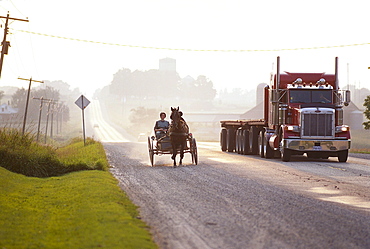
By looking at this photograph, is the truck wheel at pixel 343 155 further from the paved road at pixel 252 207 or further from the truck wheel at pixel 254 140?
the truck wheel at pixel 254 140

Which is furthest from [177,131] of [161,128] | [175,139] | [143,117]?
[143,117]

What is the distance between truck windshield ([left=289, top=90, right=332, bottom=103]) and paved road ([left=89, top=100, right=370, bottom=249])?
6.14 metres

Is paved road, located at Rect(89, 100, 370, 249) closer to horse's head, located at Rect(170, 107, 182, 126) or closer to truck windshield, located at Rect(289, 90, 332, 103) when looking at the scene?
horse's head, located at Rect(170, 107, 182, 126)

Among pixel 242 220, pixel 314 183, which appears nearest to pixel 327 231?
pixel 242 220

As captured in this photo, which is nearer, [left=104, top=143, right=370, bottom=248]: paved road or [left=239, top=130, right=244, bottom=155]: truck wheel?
[left=104, top=143, right=370, bottom=248]: paved road

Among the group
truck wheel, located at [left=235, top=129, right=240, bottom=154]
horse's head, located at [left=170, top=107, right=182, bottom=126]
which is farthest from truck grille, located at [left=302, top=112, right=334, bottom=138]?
truck wheel, located at [left=235, top=129, right=240, bottom=154]

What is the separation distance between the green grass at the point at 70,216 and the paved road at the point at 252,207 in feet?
1.40

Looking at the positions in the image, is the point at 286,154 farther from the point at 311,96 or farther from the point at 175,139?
the point at 175,139

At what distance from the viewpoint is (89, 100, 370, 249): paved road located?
8.81 metres

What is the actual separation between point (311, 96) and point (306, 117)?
1.35m

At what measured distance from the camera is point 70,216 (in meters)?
10.5

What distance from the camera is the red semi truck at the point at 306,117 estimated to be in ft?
84.8

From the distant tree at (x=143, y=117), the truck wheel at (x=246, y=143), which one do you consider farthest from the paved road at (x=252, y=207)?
the distant tree at (x=143, y=117)

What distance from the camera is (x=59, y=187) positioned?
15664 mm
